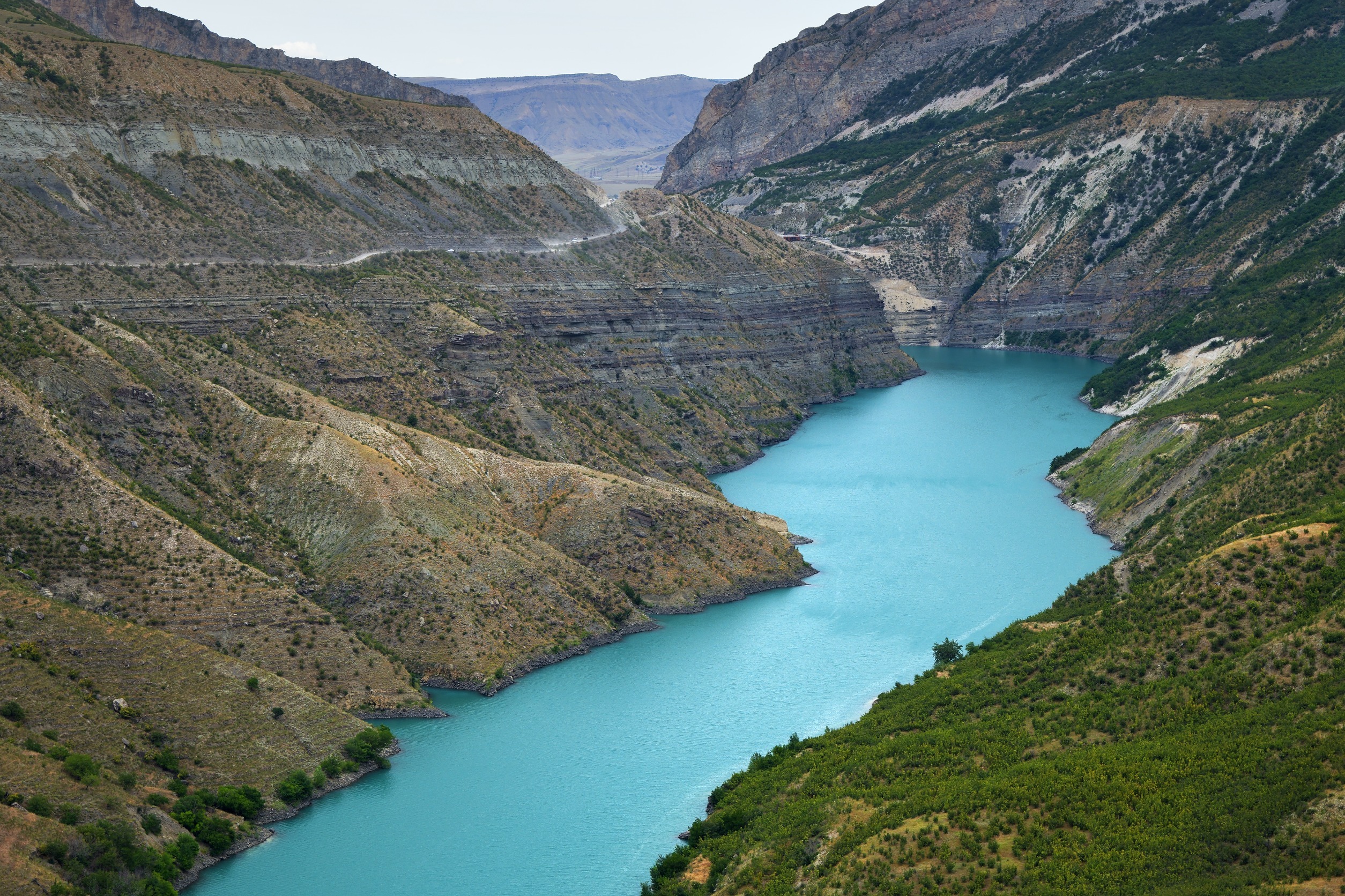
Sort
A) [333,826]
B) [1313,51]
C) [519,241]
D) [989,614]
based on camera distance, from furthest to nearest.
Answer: [1313,51]
[519,241]
[989,614]
[333,826]

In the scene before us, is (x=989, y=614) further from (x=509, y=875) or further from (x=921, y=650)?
(x=509, y=875)

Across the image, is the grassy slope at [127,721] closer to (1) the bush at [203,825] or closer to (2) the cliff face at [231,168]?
(1) the bush at [203,825]

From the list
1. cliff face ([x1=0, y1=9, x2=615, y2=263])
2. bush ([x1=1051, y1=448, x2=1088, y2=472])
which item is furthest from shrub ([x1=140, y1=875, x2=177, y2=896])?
bush ([x1=1051, y1=448, x2=1088, y2=472])

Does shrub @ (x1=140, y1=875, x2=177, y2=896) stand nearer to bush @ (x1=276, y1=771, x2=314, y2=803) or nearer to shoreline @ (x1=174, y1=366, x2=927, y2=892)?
shoreline @ (x1=174, y1=366, x2=927, y2=892)

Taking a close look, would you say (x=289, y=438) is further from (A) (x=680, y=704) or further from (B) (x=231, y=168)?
(B) (x=231, y=168)

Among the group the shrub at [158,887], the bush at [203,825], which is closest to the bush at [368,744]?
the bush at [203,825]

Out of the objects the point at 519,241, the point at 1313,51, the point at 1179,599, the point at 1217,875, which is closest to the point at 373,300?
the point at 519,241
